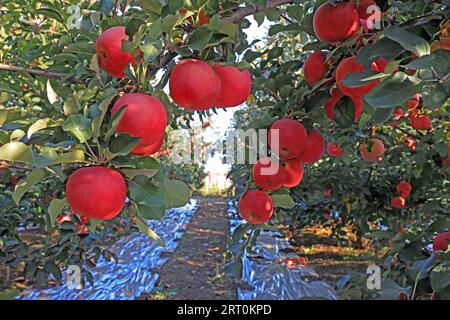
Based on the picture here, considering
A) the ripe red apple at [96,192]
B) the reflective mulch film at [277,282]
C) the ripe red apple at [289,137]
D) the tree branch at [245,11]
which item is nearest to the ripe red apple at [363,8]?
the tree branch at [245,11]

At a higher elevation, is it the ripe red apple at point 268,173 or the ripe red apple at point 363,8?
the ripe red apple at point 363,8

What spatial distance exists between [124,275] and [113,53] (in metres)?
4.72

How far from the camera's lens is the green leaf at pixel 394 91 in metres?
0.67

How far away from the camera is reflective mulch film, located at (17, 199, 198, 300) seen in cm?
411

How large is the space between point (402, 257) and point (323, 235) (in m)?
6.49

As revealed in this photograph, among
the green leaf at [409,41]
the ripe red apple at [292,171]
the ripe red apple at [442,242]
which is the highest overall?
the green leaf at [409,41]

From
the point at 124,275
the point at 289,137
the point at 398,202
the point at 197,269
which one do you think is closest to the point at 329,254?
the point at 197,269

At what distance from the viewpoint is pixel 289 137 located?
41.7 inches

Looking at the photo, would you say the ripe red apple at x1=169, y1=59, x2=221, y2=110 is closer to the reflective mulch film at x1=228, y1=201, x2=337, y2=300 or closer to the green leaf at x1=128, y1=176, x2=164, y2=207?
the green leaf at x1=128, y1=176, x2=164, y2=207

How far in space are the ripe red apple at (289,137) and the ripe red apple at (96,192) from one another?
0.50 metres

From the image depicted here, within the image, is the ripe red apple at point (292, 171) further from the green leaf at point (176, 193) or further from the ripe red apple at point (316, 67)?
the green leaf at point (176, 193)

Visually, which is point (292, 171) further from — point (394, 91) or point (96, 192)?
point (96, 192)

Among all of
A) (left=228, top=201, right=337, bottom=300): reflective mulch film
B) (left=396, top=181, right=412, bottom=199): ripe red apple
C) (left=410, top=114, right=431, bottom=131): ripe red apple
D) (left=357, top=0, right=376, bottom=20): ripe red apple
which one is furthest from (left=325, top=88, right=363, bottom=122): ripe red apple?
(left=228, top=201, right=337, bottom=300): reflective mulch film
